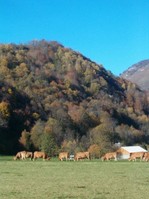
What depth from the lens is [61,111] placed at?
13625 centimetres

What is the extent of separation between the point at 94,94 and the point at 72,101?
76.0 ft

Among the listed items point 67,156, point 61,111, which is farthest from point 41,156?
point 61,111

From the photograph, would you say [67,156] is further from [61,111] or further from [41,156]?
[61,111]

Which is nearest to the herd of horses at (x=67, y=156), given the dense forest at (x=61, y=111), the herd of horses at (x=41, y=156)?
the herd of horses at (x=41, y=156)

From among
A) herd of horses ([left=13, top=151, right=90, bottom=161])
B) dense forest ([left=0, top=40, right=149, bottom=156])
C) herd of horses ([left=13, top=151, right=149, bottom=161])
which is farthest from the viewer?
dense forest ([left=0, top=40, right=149, bottom=156])

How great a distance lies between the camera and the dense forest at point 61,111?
104 m

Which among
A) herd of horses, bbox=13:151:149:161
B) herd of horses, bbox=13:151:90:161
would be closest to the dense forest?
herd of horses, bbox=13:151:90:161

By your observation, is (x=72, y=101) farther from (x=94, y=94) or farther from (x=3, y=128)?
(x=3, y=128)

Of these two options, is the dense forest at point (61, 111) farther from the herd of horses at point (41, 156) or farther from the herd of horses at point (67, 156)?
the herd of horses at point (67, 156)

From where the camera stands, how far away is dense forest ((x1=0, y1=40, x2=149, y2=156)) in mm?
104312

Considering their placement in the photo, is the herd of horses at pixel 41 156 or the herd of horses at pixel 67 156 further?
the herd of horses at pixel 67 156

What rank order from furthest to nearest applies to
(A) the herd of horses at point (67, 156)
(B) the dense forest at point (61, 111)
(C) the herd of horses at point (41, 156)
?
(B) the dense forest at point (61, 111)
(A) the herd of horses at point (67, 156)
(C) the herd of horses at point (41, 156)

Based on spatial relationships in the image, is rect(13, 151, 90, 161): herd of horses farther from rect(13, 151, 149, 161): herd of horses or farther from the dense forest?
the dense forest

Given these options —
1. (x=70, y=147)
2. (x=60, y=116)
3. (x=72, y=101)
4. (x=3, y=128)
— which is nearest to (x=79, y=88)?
(x=72, y=101)
